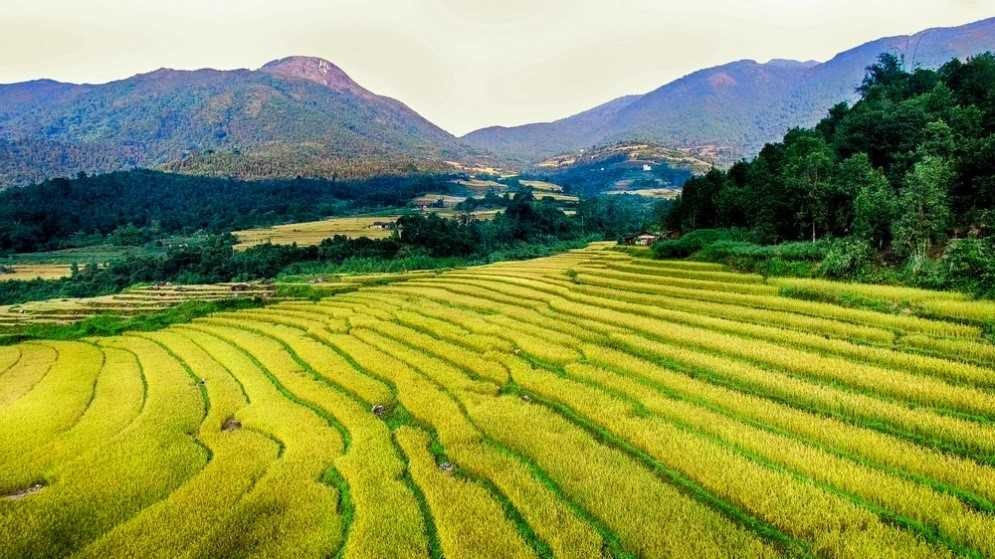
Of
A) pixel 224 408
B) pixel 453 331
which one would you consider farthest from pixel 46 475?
pixel 453 331

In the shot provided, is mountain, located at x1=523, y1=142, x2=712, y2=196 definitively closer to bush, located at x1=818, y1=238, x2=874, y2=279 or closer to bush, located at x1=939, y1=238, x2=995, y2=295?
bush, located at x1=818, y1=238, x2=874, y2=279

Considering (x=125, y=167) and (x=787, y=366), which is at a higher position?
(x=125, y=167)

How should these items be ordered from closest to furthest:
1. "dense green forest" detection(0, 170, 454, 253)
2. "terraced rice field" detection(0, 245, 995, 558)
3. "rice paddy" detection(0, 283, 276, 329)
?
"terraced rice field" detection(0, 245, 995, 558) → "rice paddy" detection(0, 283, 276, 329) → "dense green forest" detection(0, 170, 454, 253)

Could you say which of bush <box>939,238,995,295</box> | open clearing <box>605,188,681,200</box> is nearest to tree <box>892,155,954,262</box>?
bush <box>939,238,995,295</box>

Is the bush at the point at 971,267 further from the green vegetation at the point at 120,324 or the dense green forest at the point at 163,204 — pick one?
the dense green forest at the point at 163,204

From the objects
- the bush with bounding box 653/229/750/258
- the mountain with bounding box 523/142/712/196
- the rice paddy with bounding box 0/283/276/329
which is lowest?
the rice paddy with bounding box 0/283/276/329

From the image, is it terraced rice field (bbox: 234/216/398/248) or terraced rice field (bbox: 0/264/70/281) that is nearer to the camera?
terraced rice field (bbox: 0/264/70/281)

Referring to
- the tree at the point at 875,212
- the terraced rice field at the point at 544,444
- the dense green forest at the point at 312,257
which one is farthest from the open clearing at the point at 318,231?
the tree at the point at 875,212

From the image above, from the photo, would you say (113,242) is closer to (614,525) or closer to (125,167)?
(614,525)

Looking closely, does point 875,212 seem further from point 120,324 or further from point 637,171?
point 637,171
